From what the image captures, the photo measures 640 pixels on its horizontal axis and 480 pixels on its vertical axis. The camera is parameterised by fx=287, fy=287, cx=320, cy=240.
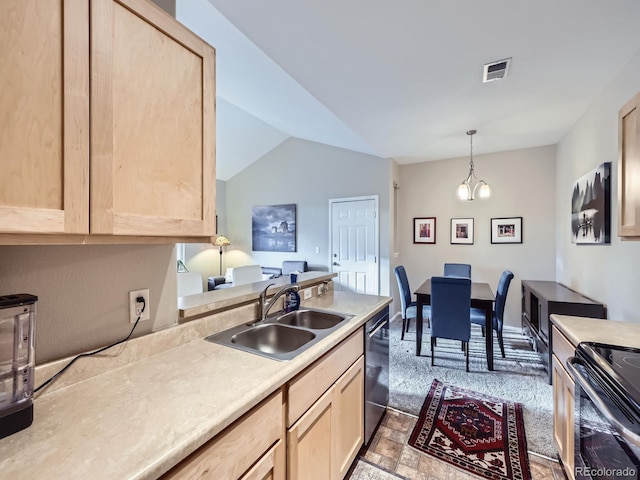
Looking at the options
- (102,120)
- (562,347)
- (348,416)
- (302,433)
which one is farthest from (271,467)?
(562,347)

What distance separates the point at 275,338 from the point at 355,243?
345 centimetres

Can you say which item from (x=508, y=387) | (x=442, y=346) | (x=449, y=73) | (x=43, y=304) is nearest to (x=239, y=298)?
(x=43, y=304)

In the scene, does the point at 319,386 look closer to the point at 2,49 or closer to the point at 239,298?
the point at 239,298

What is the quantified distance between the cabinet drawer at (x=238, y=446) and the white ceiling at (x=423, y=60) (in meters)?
2.07

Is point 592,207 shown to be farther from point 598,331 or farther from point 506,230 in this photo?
point 598,331

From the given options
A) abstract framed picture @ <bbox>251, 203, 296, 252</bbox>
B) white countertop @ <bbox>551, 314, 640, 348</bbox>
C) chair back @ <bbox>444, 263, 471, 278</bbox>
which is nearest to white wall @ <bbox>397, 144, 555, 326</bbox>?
chair back @ <bbox>444, 263, 471, 278</bbox>

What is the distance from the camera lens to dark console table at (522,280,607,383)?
2541 mm

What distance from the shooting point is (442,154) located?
14.4 feet

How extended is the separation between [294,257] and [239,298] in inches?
161

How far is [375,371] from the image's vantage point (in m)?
1.89

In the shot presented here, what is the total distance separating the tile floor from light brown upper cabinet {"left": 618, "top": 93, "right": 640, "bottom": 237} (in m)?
1.38

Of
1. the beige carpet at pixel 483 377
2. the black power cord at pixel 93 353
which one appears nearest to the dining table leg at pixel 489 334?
the beige carpet at pixel 483 377

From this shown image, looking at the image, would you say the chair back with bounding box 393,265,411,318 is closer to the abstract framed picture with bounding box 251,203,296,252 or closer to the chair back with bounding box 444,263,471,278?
the chair back with bounding box 444,263,471,278

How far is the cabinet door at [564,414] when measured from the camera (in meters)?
1.36
